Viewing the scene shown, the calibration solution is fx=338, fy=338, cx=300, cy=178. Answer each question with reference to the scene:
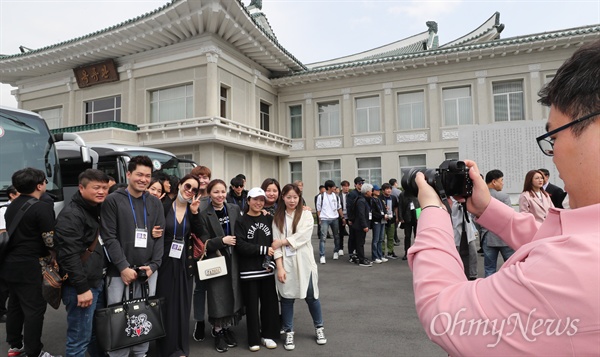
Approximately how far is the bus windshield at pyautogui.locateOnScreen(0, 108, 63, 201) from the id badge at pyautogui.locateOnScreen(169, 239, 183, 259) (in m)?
3.39

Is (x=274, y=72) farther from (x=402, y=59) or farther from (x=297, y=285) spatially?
(x=297, y=285)

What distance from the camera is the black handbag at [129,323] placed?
2734mm

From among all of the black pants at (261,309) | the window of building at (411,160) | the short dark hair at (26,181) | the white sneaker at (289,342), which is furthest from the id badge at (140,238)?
the window of building at (411,160)

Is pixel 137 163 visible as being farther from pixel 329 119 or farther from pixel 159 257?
pixel 329 119

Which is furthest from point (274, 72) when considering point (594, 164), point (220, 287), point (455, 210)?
point (594, 164)

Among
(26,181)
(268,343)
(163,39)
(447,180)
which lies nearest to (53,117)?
(163,39)

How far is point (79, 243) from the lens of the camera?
2.88 metres

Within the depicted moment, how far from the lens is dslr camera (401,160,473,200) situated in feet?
3.68

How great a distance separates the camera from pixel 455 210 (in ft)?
16.9

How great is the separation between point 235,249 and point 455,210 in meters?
3.39

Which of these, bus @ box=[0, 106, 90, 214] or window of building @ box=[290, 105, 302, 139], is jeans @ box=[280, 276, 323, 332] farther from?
window of building @ box=[290, 105, 302, 139]

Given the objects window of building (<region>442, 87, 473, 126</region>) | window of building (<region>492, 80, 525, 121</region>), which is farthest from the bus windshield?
window of building (<region>492, 80, 525, 121</region>)

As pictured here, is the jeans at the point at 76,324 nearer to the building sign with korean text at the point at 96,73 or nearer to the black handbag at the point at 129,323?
the black handbag at the point at 129,323

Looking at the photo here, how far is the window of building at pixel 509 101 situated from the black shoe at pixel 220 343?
17.1 m
